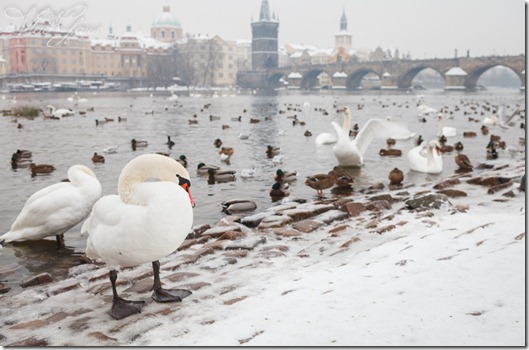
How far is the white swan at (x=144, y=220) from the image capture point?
2.88 meters

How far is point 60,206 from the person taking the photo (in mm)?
5230

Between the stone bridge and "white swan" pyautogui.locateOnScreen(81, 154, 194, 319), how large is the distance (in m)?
59.2

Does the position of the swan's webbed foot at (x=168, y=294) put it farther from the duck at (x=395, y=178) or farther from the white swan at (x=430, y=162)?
the white swan at (x=430, y=162)

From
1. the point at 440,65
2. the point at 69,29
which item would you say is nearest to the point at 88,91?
the point at 69,29

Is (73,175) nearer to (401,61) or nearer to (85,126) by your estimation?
(85,126)

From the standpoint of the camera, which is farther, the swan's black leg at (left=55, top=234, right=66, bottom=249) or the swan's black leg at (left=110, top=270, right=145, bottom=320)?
the swan's black leg at (left=55, top=234, right=66, bottom=249)

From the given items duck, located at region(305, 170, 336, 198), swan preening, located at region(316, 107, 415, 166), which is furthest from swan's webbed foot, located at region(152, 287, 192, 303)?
swan preening, located at region(316, 107, 415, 166)

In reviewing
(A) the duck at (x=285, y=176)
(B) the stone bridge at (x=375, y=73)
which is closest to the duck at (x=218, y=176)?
(A) the duck at (x=285, y=176)

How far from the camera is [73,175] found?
5.26 metres

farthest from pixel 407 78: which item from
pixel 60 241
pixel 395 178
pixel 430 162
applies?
pixel 60 241

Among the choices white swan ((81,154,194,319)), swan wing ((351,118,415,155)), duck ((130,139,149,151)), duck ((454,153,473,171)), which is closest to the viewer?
white swan ((81,154,194,319))

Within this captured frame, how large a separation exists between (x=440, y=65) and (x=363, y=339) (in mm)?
78287

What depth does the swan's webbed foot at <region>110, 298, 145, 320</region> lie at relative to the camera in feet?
10.2

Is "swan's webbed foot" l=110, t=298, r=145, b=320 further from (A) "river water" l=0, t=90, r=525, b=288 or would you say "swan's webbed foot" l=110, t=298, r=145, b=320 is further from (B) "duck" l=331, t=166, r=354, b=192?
(B) "duck" l=331, t=166, r=354, b=192
